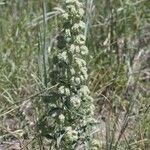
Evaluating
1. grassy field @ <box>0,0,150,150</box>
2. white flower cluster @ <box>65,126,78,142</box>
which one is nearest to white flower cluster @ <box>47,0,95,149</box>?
white flower cluster @ <box>65,126,78,142</box>

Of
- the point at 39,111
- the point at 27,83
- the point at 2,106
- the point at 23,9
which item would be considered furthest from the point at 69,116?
the point at 23,9

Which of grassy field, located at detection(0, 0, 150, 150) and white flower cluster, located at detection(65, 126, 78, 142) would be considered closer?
white flower cluster, located at detection(65, 126, 78, 142)

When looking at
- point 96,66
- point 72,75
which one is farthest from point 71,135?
point 96,66

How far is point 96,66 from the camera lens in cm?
420

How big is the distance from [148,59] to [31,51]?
909 mm

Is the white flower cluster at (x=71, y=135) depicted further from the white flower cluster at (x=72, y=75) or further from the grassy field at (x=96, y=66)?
the grassy field at (x=96, y=66)

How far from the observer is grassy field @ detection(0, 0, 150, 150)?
348 centimetres

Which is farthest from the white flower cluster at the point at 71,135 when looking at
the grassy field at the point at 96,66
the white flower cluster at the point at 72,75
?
the grassy field at the point at 96,66

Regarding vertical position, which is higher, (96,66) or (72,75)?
(72,75)

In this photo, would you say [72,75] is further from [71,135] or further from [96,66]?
[96,66]

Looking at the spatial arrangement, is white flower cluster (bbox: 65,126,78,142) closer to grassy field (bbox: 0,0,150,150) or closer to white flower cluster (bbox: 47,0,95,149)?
white flower cluster (bbox: 47,0,95,149)

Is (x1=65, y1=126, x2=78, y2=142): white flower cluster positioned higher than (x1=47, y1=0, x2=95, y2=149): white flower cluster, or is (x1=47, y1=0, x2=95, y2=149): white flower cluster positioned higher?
(x1=47, y1=0, x2=95, y2=149): white flower cluster

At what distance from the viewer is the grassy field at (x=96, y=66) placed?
11.4 ft

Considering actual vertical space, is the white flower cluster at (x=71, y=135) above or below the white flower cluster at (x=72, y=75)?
below
